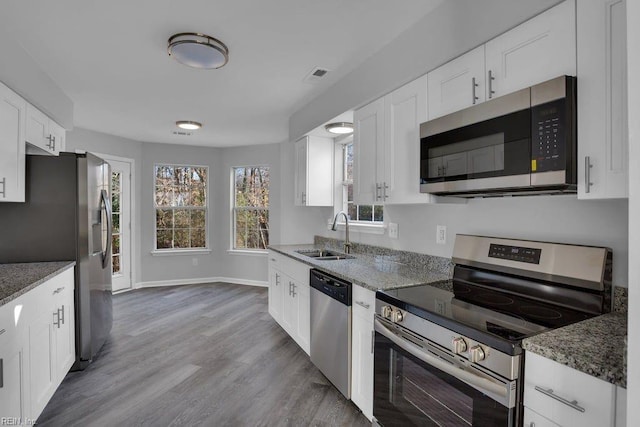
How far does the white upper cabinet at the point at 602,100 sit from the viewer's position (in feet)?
3.91

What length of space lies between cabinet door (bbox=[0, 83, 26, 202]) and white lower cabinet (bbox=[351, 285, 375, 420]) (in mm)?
2421

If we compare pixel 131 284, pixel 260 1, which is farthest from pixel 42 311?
pixel 131 284

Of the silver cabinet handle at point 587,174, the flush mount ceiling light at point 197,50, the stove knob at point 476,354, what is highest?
the flush mount ceiling light at point 197,50

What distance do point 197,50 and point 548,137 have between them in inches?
82.4

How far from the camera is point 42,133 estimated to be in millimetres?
2908

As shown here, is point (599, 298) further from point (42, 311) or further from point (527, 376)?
point (42, 311)

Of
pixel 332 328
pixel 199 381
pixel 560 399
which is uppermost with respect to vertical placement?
pixel 560 399

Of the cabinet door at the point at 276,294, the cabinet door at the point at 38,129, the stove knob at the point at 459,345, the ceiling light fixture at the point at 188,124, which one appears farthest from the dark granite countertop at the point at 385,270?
the ceiling light fixture at the point at 188,124

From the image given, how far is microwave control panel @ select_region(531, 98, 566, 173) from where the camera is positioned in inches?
52.7

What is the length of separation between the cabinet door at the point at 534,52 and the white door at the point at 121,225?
527 cm

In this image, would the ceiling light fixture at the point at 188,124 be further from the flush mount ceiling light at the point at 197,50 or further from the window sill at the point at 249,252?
the window sill at the point at 249,252

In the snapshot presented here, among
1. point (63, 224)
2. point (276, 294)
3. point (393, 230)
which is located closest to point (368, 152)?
point (393, 230)

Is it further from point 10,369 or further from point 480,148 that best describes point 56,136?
point 480,148

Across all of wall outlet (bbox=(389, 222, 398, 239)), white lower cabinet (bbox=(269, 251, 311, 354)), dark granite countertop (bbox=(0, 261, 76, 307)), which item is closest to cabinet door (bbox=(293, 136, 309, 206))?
white lower cabinet (bbox=(269, 251, 311, 354))
